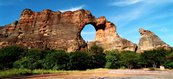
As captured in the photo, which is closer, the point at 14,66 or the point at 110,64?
the point at 14,66

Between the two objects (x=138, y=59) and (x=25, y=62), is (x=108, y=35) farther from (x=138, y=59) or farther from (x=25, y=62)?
(x=25, y=62)

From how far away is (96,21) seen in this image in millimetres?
149625

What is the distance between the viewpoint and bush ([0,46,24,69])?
97887mm

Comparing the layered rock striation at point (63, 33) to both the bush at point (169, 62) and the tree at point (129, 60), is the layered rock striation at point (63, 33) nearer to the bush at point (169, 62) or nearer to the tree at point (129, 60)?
the tree at point (129, 60)

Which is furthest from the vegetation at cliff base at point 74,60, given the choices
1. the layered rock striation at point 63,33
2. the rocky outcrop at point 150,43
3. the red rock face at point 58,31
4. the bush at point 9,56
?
the rocky outcrop at point 150,43

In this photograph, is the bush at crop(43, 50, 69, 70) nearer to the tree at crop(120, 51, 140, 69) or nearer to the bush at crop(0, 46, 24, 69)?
the bush at crop(0, 46, 24, 69)

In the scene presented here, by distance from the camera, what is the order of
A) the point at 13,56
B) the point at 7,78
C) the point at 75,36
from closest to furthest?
the point at 7,78, the point at 13,56, the point at 75,36

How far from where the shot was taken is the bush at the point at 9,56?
97.9m

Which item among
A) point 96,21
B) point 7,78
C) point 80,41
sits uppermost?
point 96,21

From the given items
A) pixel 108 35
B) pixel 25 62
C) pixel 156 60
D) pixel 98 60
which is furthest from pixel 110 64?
pixel 108 35

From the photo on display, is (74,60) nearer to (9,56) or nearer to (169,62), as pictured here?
(9,56)

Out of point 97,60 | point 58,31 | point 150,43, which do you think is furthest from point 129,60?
point 58,31

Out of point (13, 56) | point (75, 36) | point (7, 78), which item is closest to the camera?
point (7, 78)

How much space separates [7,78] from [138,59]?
65.4 metres
